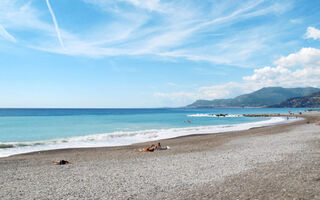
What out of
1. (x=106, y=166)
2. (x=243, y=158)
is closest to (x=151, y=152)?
(x=106, y=166)

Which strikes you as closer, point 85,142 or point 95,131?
point 85,142

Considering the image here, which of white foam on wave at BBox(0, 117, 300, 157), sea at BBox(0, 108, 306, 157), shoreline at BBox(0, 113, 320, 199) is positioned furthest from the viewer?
sea at BBox(0, 108, 306, 157)

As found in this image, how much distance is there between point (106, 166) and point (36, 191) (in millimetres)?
3536

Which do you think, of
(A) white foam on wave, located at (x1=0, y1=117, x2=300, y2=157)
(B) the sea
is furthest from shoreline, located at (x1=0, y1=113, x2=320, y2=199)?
(B) the sea

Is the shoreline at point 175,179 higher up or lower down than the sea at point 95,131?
higher up

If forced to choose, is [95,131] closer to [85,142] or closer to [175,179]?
[85,142]

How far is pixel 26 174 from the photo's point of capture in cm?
891

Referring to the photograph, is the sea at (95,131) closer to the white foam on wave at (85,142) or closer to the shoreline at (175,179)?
the white foam on wave at (85,142)

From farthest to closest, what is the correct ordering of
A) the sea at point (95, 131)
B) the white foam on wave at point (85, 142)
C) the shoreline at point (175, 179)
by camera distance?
1. the sea at point (95, 131)
2. the white foam on wave at point (85, 142)
3. the shoreline at point (175, 179)

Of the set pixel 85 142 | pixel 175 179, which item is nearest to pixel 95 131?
pixel 85 142

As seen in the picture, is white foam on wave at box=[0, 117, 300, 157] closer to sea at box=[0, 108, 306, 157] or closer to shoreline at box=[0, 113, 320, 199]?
sea at box=[0, 108, 306, 157]

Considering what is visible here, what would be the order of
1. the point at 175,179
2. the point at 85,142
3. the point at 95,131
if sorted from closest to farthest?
the point at 175,179
the point at 85,142
the point at 95,131

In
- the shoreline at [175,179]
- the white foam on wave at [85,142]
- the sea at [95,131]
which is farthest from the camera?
the sea at [95,131]

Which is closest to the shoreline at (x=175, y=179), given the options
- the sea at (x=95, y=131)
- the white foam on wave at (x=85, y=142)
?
the white foam on wave at (x=85, y=142)
